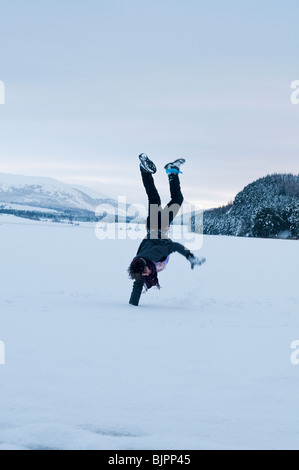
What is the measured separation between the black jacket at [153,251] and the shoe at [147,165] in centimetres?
112

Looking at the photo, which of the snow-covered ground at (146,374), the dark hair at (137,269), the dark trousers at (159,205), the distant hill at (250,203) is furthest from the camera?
the distant hill at (250,203)

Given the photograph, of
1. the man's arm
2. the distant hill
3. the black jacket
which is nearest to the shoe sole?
the black jacket

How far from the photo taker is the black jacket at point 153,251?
8703 millimetres

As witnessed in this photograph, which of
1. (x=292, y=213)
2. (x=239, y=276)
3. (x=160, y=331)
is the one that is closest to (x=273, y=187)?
(x=292, y=213)

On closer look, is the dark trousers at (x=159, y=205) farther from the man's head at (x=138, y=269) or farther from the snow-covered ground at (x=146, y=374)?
the snow-covered ground at (x=146, y=374)

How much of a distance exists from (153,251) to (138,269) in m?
0.41

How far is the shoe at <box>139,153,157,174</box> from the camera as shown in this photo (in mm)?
9000

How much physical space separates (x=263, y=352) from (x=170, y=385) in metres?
1.55

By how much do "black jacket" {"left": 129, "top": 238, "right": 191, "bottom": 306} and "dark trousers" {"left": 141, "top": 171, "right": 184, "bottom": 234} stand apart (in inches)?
5.6

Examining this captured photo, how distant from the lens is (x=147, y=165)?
355 inches

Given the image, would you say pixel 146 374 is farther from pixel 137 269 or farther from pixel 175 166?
pixel 175 166

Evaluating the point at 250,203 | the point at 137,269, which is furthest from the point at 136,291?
the point at 250,203

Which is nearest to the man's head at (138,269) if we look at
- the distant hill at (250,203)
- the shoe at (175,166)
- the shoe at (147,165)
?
the shoe at (147,165)
